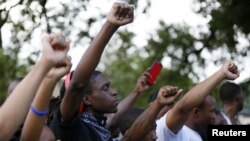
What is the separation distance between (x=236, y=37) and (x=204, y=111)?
23.8 ft

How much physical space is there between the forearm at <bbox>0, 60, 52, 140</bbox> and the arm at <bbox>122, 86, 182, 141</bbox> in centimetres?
212

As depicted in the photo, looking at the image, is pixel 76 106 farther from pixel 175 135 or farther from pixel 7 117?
pixel 175 135

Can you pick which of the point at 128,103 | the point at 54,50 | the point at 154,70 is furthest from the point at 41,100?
the point at 128,103

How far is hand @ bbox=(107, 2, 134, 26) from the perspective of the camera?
4.34m

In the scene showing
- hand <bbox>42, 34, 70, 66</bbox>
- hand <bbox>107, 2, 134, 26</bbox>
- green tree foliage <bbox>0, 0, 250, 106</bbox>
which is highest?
hand <bbox>42, 34, 70, 66</bbox>

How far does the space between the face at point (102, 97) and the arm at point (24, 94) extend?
A: 1866mm

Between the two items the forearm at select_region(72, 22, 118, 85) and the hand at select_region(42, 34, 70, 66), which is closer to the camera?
the hand at select_region(42, 34, 70, 66)

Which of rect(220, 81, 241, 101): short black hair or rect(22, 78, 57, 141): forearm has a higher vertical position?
rect(22, 78, 57, 141): forearm

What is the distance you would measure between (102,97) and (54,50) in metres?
1.91

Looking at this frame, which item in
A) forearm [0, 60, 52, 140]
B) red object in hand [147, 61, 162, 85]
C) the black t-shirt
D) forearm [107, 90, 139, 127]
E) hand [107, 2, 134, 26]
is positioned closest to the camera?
forearm [0, 60, 52, 140]

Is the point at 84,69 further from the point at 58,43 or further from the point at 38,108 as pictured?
the point at 58,43

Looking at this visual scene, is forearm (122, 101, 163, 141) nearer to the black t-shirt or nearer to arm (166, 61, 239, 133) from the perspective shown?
arm (166, 61, 239, 133)

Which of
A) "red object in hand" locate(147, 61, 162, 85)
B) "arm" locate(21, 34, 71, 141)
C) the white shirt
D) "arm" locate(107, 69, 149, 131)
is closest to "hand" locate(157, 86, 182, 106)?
the white shirt

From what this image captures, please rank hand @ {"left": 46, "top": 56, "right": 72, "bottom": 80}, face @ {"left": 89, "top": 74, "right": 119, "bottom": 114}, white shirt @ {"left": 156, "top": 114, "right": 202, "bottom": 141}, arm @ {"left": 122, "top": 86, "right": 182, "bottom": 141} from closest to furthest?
hand @ {"left": 46, "top": 56, "right": 72, "bottom": 80}
face @ {"left": 89, "top": 74, "right": 119, "bottom": 114}
arm @ {"left": 122, "top": 86, "right": 182, "bottom": 141}
white shirt @ {"left": 156, "top": 114, "right": 202, "bottom": 141}
